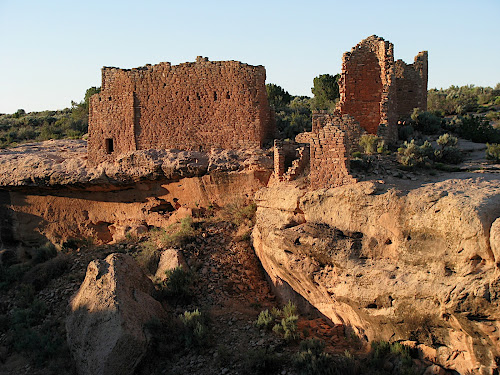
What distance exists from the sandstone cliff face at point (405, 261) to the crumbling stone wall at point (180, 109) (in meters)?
3.55

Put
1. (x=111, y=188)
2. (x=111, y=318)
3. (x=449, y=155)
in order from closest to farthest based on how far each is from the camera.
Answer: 1. (x=111, y=318)
2. (x=449, y=155)
3. (x=111, y=188)

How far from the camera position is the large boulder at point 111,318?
9891 millimetres

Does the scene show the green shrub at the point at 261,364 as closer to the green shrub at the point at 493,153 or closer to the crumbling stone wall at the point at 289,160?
the crumbling stone wall at the point at 289,160

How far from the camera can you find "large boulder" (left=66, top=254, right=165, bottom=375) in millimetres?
9891

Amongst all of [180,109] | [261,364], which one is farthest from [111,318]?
[180,109]

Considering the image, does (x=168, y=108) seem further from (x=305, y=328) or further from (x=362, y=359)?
(x=362, y=359)

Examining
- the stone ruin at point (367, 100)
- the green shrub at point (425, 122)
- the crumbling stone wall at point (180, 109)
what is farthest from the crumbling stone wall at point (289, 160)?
the green shrub at point (425, 122)

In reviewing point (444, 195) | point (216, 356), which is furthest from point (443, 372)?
point (216, 356)

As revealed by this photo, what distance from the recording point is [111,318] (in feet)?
33.4

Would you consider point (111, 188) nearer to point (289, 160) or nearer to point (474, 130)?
point (289, 160)

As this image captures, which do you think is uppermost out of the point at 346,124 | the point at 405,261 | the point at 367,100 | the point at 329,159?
the point at 367,100

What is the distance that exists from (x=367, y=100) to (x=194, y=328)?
785 centimetres

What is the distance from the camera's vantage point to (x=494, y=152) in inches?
471

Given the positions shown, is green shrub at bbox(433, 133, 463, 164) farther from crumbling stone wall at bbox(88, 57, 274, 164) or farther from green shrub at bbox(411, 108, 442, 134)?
crumbling stone wall at bbox(88, 57, 274, 164)
